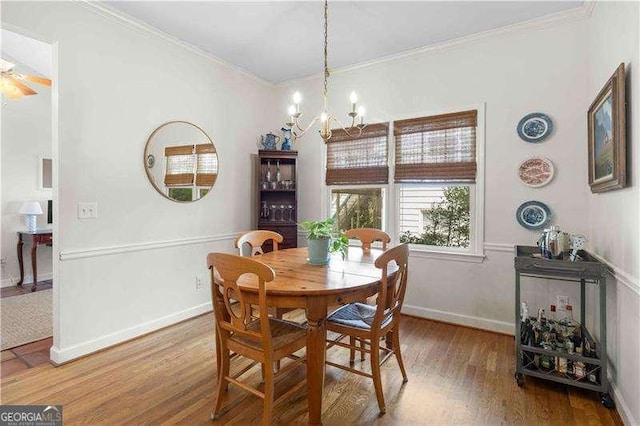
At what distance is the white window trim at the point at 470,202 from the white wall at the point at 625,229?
Answer: 0.90m

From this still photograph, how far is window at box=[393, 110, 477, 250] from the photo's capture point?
10.4 feet

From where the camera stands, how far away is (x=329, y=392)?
82.9 inches

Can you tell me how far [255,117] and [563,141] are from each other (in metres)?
3.26

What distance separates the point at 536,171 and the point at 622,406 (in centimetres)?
178

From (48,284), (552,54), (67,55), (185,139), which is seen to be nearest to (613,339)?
(552,54)

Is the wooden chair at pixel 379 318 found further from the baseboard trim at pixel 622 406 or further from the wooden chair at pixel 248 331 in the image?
the baseboard trim at pixel 622 406

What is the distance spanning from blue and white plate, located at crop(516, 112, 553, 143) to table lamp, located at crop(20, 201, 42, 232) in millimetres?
6033

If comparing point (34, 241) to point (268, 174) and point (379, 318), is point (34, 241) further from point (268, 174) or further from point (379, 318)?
point (379, 318)

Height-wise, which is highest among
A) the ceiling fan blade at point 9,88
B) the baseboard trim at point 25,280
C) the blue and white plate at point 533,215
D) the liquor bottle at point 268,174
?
the ceiling fan blade at point 9,88

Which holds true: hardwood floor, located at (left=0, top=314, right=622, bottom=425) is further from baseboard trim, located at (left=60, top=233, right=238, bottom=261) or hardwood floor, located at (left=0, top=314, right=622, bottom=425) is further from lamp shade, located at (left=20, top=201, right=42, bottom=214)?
lamp shade, located at (left=20, top=201, right=42, bottom=214)

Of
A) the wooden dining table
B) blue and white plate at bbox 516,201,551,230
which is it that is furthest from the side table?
blue and white plate at bbox 516,201,551,230

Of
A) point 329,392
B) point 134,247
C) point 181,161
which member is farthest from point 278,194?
point 329,392

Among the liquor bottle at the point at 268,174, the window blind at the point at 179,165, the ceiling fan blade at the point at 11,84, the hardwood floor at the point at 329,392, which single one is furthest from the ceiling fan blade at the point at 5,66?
the hardwood floor at the point at 329,392

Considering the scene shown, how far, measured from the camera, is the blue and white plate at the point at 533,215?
2814 millimetres
